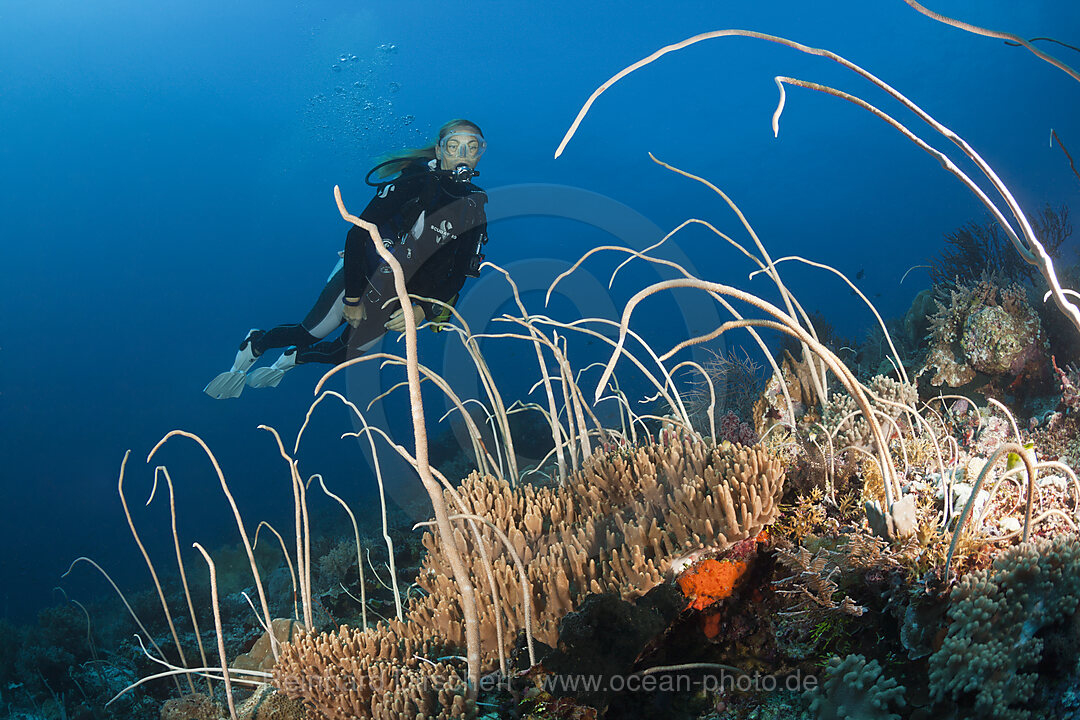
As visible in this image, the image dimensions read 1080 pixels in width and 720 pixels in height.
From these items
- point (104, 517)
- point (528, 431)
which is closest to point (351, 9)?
point (528, 431)

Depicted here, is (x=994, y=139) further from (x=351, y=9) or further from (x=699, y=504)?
(x=699, y=504)

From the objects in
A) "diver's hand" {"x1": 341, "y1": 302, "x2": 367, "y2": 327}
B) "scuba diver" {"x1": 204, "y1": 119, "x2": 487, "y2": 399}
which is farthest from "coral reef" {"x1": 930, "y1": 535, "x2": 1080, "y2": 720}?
"diver's hand" {"x1": 341, "y1": 302, "x2": 367, "y2": 327}

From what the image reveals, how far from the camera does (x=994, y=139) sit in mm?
51938

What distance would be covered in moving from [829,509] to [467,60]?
46.0 m

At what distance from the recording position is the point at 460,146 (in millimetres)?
7082

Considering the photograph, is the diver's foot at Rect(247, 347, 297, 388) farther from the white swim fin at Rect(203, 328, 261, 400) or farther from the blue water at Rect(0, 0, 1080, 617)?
the blue water at Rect(0, 0, 1080, 617)

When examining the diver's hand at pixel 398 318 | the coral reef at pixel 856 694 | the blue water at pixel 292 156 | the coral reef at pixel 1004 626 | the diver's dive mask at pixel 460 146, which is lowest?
the coral reef at pixel 856 694

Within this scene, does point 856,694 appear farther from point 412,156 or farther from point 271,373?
point 271,373

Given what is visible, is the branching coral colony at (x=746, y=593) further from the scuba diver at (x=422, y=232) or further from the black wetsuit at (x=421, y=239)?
the black wetsuit at (x=421, y=239)

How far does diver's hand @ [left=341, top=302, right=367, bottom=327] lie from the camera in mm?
7105

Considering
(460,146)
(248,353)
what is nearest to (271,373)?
(248,353)

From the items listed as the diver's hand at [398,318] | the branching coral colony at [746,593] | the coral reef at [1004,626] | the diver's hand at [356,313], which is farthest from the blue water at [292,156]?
the coral reef at [1004,626]

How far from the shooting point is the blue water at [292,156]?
1487 inches

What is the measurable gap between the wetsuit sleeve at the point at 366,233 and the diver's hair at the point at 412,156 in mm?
386
